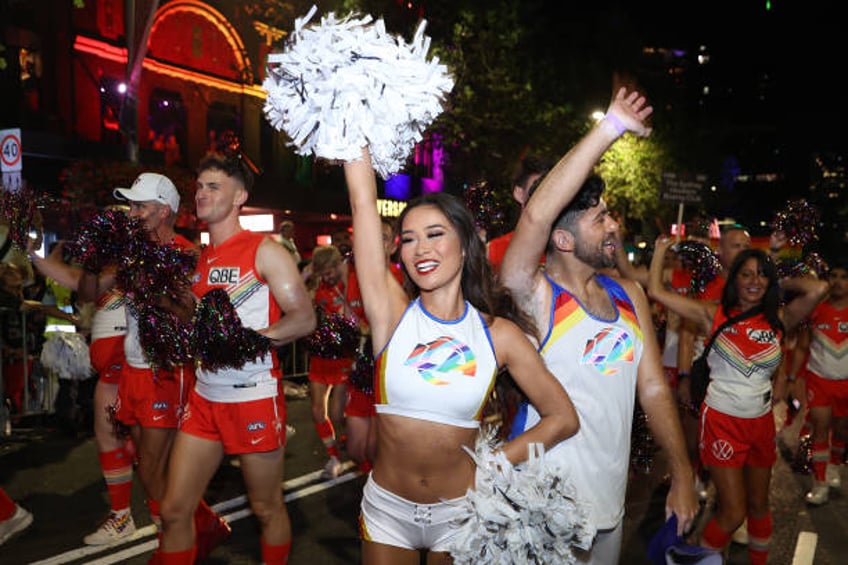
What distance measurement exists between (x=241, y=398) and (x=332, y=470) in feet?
10.2

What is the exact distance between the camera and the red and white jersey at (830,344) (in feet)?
22.3

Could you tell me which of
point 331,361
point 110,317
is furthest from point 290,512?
point 110,317

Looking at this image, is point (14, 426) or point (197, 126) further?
point (197, 126)

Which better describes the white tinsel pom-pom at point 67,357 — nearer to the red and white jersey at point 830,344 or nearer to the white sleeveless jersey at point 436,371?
the white sleeveless jersey at point 436,371

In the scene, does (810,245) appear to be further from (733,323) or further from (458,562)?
(458,562)

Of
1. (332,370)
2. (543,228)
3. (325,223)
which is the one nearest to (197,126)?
(325,223)

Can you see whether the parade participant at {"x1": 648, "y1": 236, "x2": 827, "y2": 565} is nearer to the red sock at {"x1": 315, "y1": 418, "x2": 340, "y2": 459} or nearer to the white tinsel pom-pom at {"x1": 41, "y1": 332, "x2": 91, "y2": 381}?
the red sock at {"x1": 315, "y1": 418, "x2": 340, "y2": 459}

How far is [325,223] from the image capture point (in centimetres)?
2609

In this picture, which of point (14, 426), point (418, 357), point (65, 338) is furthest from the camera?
point (14, 426)

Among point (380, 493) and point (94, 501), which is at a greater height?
point (380, 493)

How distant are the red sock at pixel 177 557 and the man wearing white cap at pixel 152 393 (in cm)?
55

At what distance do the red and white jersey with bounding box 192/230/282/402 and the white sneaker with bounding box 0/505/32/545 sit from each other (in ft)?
7.54

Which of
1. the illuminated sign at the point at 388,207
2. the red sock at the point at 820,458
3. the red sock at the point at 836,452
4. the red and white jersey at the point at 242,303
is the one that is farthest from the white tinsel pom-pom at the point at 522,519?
the illuminated sign at the point at 388,207

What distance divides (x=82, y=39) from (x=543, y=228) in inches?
709
